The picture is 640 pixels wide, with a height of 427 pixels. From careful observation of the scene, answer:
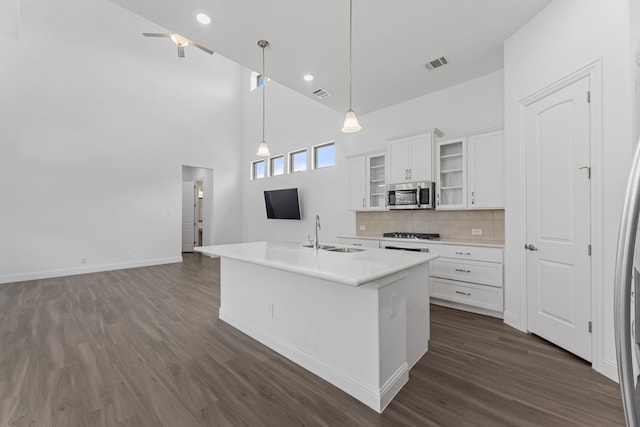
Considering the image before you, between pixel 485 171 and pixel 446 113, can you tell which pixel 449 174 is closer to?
pixel 485 171

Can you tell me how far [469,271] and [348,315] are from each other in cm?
212

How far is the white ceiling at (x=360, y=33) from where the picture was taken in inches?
102

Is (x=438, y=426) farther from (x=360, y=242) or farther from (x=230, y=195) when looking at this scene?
(x=230, y=195)

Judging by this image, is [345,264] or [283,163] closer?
[345,264]

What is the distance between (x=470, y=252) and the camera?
3248 mm

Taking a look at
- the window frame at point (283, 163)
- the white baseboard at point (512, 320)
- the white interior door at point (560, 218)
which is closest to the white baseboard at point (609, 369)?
the white interior door at point (560, 218)

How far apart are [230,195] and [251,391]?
6.75m

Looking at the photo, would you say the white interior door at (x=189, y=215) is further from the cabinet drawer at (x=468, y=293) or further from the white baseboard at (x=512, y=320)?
the white baseboard at (x=512, y=320)

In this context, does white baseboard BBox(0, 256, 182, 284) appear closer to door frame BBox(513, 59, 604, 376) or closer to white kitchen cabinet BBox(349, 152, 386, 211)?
white kitchen cabinet BBox(349, 152, 386, 211)

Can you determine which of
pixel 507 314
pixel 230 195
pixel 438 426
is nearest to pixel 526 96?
pixel 507 314

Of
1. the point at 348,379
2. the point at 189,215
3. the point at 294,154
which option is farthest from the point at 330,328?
the point at 189,215

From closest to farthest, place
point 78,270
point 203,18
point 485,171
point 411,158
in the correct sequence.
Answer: point 203,18 < point 485,171 < point 411,158 < point 78,270

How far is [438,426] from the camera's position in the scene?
5.02ft

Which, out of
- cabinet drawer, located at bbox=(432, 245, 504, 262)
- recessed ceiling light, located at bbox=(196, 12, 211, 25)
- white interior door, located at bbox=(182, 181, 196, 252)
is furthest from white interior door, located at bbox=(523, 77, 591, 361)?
white interior door, located at bbox=(182, 181, 196, 252)
